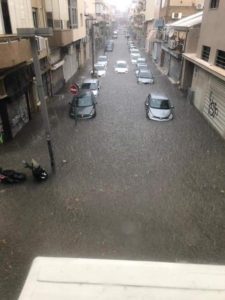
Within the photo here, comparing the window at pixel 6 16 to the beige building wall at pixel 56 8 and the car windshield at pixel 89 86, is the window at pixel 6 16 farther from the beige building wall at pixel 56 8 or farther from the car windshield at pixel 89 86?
the car windshield at pixel 89 86

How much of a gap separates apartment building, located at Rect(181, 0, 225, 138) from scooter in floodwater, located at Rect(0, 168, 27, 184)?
1148 cm

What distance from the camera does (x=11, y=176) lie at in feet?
35.9

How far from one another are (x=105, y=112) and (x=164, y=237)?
1293 centimetres

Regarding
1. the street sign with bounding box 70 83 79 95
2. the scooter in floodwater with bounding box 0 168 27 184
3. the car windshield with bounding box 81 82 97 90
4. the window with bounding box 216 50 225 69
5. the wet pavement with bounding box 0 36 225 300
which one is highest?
the window with bounding box 216 50 225 69

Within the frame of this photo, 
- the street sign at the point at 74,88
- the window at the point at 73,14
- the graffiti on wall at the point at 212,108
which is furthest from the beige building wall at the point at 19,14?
the graffiti on wall at the point at 212,108

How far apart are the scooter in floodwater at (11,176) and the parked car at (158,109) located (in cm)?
1028

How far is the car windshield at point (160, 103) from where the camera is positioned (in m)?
18.7

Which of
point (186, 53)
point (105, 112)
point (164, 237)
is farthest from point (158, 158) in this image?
point (186, 53)

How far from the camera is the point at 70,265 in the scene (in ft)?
12.7

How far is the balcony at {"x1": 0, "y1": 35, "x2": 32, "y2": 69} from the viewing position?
36.7ft

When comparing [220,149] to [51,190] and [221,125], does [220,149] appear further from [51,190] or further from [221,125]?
[51,190]

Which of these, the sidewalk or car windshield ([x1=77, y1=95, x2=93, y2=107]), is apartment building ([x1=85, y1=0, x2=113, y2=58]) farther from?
the sidewalk

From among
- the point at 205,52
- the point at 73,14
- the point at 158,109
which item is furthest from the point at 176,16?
the point at 158,109

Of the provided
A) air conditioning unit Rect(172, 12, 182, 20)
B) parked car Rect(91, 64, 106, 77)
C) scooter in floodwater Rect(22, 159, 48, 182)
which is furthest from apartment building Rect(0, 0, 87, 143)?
air conditioning unit Rect(172, 12, 182, 20)
